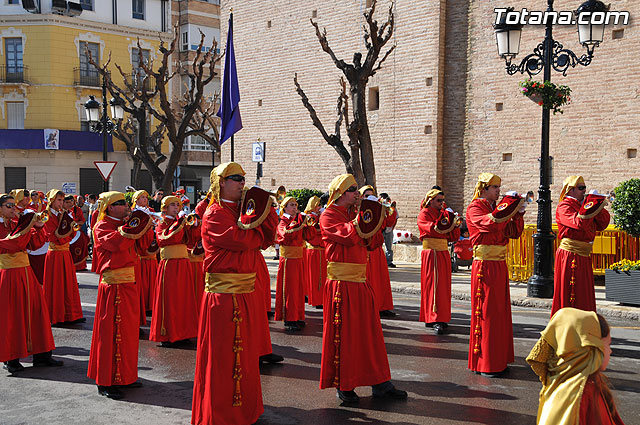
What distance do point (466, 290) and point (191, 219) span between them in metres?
6.68

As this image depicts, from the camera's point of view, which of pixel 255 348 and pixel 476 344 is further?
pixel 476 344

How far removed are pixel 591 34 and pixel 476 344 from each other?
7.10 metres

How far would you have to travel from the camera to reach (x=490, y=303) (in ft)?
25.2

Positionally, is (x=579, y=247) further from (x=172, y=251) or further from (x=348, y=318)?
(x=172, y=251)

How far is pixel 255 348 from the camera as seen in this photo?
5.89 metres

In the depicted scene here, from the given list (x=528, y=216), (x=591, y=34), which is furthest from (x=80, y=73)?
(x=591, y=34)

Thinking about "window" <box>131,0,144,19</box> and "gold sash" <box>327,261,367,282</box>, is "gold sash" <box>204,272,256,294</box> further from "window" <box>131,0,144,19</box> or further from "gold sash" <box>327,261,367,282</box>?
"window" <box>131,0,144,19</box>

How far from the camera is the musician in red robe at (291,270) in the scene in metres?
10.4

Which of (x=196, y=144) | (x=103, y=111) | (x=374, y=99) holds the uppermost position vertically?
(x=196, y=144)

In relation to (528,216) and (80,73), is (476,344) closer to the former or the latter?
(528,216)

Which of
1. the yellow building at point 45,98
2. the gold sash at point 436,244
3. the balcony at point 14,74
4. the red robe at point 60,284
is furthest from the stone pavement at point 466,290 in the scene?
the balcony at point 14,74

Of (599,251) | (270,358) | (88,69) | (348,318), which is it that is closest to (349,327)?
(348,318)

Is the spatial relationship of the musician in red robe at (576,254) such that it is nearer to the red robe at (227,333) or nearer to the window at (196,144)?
the red robe at (227,333)

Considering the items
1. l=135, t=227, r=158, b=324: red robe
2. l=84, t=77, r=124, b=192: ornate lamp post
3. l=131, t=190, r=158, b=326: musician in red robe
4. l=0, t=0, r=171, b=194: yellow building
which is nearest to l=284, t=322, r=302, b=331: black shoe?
l=135, t=227, r=158, b=324: red robe
